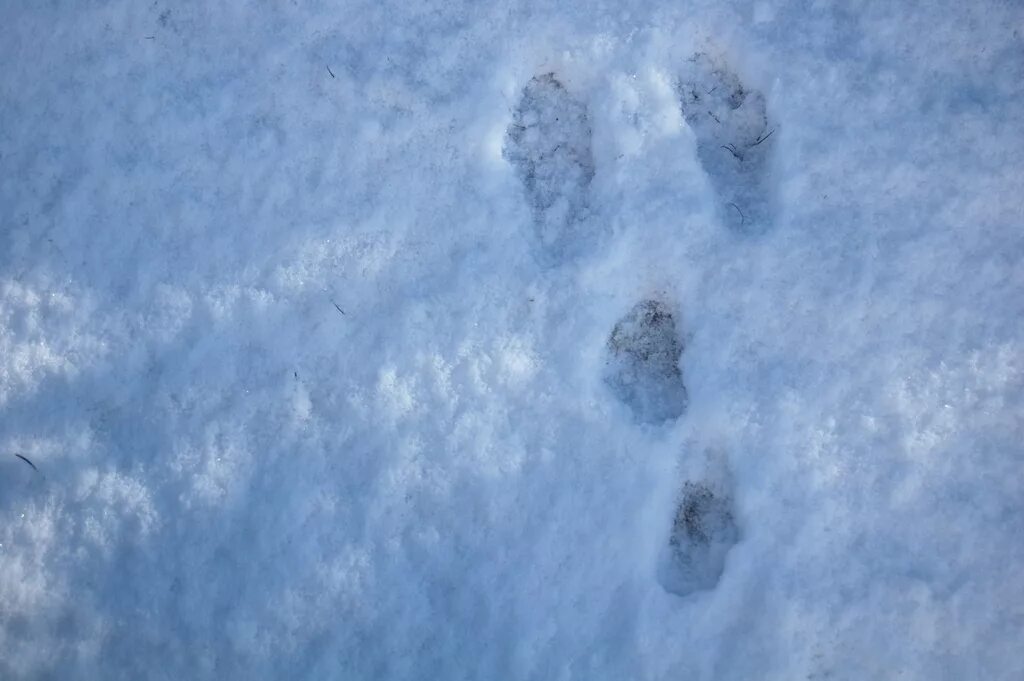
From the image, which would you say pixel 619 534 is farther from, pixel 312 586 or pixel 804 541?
pixel 312 586

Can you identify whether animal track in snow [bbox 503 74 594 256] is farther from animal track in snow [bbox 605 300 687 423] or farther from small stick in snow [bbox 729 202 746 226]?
small stick in snow [bbox 729 202 746 226]

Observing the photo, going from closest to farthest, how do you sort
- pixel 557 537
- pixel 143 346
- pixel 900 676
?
pixel 900 676 → pixel 557 537 → pixel 143 346

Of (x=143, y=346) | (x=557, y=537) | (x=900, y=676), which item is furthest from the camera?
(x=143, y=346)

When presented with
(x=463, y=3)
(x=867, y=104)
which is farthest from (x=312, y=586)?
(x=867, y=104)

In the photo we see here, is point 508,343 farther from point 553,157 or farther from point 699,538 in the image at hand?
point 699,538

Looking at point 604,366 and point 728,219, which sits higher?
point 728,219

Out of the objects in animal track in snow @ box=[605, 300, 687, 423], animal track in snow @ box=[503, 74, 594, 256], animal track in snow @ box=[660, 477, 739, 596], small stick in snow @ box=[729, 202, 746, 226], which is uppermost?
animal track in snow @ box=[503, 74, 594, 256]

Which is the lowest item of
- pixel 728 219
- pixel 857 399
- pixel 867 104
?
pixel 857 399

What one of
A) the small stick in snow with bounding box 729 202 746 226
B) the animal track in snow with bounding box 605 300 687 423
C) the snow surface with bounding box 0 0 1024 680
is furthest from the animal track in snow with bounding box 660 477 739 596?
the small stick in snow with bounding box 729 202 746 226
